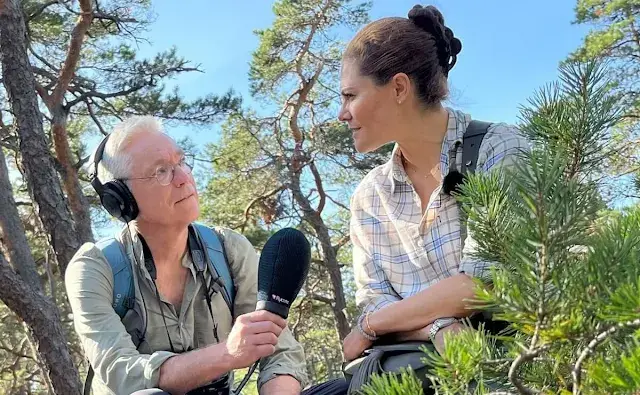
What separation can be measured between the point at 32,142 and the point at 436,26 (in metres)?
4.33

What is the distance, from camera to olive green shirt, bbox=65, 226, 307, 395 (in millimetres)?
1479

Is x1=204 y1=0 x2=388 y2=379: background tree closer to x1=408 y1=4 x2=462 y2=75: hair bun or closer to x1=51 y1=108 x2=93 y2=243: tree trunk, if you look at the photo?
x1=51 y1=108 x2=93 y2=243: tree trunk

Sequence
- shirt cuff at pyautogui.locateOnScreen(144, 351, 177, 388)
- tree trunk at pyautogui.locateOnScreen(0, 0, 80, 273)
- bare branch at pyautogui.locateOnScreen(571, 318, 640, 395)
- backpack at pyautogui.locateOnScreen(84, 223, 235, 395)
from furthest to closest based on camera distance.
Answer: tree trunk at pyautogui.locateOnScreen(0, 0, 80, 273)
backpack at pyautogui.locateOnScreen(84, 223, 235, 395)
shirt cuff at pyautogui.locateOnScreen(144, 351, 177, 388)
bare branch at pyautogui.locateOnScreen(571, 318, 640, 395)

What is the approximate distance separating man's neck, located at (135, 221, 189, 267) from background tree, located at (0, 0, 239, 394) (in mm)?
3461

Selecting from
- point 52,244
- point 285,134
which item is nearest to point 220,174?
point 285,134

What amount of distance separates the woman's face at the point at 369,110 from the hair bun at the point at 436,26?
172 millimetres

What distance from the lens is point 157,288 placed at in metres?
1.71

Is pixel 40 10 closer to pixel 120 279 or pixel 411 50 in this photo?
pixel 120 279

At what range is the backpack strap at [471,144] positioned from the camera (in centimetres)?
147

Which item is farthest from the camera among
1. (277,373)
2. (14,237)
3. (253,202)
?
(253,202)

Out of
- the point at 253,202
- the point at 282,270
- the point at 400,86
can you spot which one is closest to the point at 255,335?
the point at 282,270

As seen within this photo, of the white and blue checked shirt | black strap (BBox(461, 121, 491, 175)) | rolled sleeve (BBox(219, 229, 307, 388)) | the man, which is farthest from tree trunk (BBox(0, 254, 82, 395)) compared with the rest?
black strap (BBox(461, 121, 491, 175))

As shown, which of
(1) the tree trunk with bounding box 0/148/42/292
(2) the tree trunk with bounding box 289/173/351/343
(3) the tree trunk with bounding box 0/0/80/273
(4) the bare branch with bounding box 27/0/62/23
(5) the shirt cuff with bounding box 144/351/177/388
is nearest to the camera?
(5) the shirt cuff with bounding box 144/351/177/388

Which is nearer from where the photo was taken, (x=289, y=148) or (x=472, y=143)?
(x=472, y=143)
